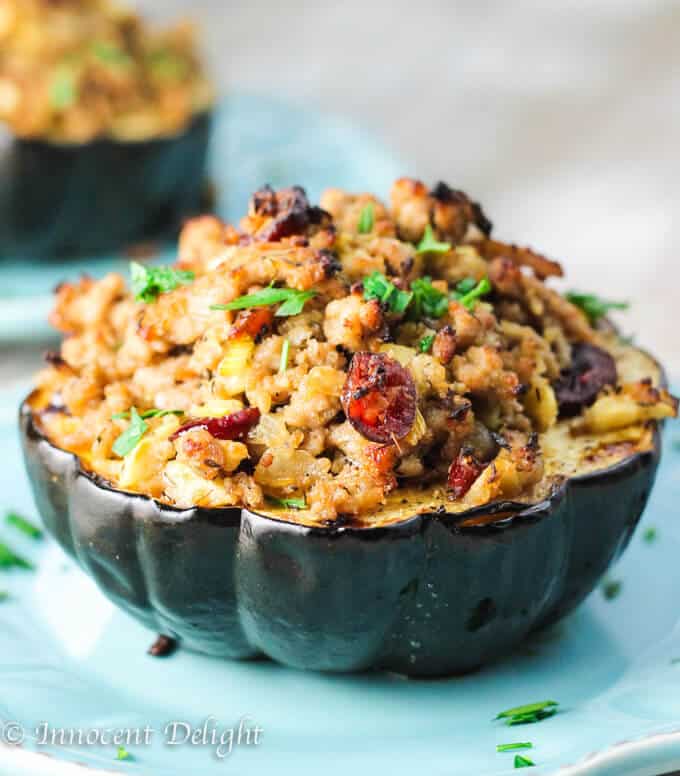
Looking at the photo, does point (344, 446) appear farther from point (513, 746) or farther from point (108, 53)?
point (108, 53)

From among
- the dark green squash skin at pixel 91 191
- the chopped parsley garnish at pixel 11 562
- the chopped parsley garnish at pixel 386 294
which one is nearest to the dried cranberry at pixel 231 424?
the chopped parsley garnish at pixel 386 294

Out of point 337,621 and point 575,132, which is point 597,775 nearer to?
point 337,621

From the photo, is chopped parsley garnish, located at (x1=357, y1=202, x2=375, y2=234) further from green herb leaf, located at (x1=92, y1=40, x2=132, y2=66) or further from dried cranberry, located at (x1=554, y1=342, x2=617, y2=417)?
green herb leaf, located at (x1=92, y1=40, x2=132, y2=66)

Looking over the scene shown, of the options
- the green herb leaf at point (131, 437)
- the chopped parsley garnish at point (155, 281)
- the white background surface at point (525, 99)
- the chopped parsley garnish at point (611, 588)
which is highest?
the white background surface at point (525, 99)

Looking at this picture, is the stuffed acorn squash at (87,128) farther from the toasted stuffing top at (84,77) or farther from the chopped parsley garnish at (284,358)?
the chopped parsley garnish at (284,358)

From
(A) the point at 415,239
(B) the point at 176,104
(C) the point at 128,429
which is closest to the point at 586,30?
(B) the point at 176,104

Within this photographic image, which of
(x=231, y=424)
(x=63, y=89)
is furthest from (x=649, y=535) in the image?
(x=63, y=89)

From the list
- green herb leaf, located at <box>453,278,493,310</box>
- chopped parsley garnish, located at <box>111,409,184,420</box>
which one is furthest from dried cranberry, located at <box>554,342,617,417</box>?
chopped parsley garnish, located at <box>111,409,184,420</box>
